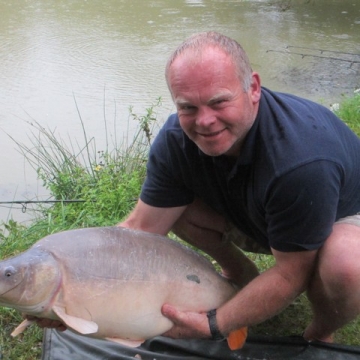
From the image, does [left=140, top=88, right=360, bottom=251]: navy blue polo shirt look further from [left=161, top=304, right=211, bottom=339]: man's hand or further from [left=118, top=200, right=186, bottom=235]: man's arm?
[left=161, top=304, right=211, bottom=339]: man's hand

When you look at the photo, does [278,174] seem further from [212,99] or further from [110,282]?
[110,282]

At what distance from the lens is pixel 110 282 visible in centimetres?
167

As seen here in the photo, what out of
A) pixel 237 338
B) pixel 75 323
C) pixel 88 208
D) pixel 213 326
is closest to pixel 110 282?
pixel 75 323

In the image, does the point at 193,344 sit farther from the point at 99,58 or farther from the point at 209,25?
the point at 209,25

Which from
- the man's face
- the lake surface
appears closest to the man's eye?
the man's face

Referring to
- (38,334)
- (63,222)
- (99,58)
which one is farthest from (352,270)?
(99,58)

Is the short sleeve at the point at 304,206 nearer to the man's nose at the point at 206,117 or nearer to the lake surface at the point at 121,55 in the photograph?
the man's nose at the point at 206,117

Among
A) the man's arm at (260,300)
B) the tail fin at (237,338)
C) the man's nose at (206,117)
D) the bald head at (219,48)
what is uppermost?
the bald head at (219,48)

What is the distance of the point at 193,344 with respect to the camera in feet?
6.77

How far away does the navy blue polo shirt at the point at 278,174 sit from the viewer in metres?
1.60

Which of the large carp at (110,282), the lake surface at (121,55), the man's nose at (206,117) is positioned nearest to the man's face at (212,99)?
the man's nose at (206,117)

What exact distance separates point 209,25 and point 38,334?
26.1 ft

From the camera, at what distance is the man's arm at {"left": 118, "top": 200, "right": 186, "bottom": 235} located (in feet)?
6.66

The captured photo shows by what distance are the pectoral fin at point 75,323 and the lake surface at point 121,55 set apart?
2.24 m
